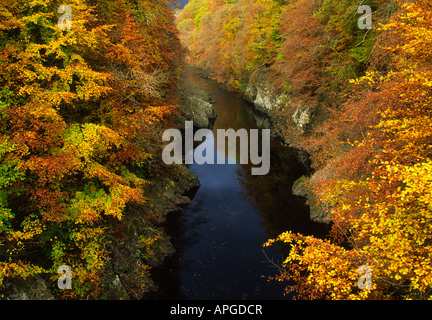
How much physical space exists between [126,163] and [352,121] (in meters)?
11.3

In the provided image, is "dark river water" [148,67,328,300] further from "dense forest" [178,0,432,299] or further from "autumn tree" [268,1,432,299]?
"autumn tree" [268,1,432,299]

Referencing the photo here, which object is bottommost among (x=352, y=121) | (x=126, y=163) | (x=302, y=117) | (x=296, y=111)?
(x=126, y=163)

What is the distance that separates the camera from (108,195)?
9.17 meters

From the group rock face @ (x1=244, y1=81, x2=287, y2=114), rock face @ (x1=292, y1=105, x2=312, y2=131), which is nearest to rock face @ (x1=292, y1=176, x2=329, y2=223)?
rock face @ (x1=292, y1=105, x2=312, y2=131)

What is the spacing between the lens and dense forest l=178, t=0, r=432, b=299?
5996 millimetres

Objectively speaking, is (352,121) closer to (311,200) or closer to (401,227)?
(311,200)

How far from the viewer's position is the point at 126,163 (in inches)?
432

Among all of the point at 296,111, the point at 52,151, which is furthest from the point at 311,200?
the point at 52,151

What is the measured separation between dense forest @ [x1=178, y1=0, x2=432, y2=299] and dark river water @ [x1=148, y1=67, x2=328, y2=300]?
3.43 ft

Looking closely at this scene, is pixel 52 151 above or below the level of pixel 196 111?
below

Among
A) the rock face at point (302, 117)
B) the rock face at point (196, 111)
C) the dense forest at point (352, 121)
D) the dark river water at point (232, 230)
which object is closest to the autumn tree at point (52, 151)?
the dark river water at point (232, 230)

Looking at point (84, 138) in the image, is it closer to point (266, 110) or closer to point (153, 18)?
point (153, 18)

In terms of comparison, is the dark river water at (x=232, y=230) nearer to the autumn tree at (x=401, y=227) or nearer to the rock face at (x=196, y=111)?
the autumn tree at (x=401, y=227)

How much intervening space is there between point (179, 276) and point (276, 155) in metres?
15.0
